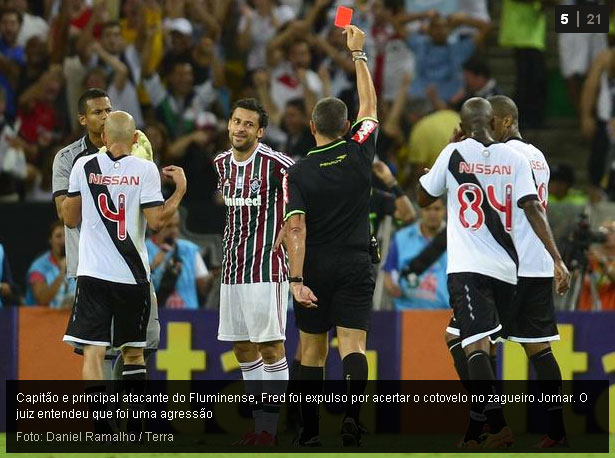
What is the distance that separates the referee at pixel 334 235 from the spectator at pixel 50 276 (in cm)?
300

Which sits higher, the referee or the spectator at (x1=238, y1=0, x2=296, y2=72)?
the spectator at (x1=238, y1=0, x2=296, y2=72)

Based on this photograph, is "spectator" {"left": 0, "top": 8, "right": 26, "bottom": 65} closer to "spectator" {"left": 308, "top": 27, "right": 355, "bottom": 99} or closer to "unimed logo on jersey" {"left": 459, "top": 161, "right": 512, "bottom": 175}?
"spectator" {"left": 308, "top": 27, "right": 355, "bottom": 99}

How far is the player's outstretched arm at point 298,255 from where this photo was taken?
30.0 ft

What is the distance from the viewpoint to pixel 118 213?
9.44 metres

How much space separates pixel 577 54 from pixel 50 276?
6.71 m

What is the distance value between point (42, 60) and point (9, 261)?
10.2ft

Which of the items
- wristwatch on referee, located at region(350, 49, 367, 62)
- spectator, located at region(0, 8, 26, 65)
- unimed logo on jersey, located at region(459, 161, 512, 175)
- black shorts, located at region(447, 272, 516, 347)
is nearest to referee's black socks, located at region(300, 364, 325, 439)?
black shorts, located at region(447, 272, 516, 347)

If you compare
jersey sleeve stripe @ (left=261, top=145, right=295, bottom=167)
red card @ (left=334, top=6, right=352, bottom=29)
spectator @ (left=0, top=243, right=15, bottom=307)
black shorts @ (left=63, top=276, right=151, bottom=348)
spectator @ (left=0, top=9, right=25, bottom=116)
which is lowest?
black shorts @ (left=63, top=276, right=151, bottom=348)

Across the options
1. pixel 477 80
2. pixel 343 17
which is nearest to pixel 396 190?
pixel 343 17

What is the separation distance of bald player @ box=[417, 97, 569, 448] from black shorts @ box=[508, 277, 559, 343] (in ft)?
0.80

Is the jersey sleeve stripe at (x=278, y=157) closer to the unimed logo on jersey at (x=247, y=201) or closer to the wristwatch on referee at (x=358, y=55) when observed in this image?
the unimed logo on jersey at (x=247, y=201)

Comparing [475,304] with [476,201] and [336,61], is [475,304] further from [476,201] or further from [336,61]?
[336,61]

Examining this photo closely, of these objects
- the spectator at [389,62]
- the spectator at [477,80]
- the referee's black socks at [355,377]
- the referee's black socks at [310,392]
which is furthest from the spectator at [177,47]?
the referee's black socks at [355,377]

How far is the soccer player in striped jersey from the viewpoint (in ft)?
31.9
